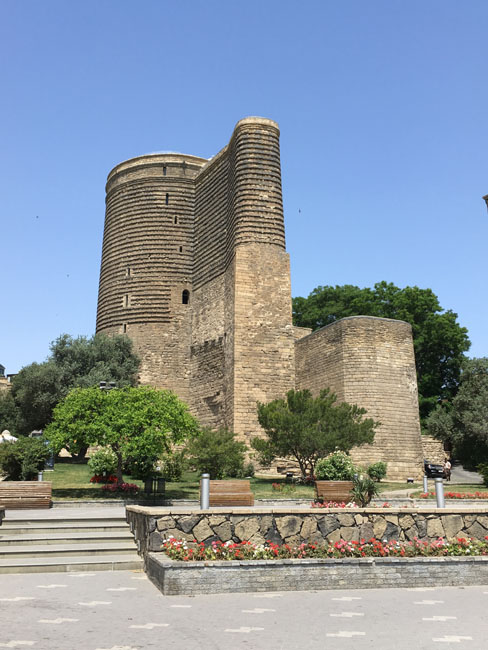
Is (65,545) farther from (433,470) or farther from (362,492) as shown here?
(433,470)

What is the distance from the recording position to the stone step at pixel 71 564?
6.55m

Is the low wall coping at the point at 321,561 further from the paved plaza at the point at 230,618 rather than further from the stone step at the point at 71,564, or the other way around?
the stone step at the point at 71,564

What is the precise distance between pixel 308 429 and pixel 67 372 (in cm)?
1448

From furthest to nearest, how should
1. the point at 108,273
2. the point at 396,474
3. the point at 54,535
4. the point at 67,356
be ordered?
1. the point at 108,273
2. the point at 67,356
3. the point at 396,474
4. the point at 54,535

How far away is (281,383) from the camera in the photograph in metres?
23.4

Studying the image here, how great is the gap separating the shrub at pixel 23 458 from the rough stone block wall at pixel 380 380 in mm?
11509

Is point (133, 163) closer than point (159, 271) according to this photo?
No

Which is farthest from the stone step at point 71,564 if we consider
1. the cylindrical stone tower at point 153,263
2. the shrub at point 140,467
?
the cylindrical stone tower at point 153,263

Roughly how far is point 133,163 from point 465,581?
28.7 meters

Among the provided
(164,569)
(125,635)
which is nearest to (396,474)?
(164,569)

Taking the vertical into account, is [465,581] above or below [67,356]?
below

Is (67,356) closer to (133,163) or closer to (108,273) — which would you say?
(108,273)

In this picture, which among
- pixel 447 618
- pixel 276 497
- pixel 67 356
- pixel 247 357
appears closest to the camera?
pixel 447 618

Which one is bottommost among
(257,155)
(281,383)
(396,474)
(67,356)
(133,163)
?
(396,474)
